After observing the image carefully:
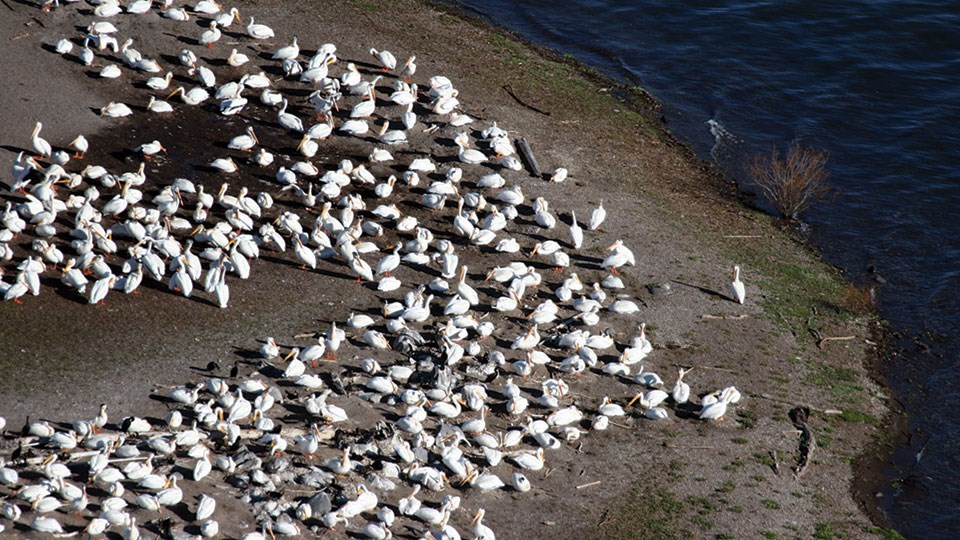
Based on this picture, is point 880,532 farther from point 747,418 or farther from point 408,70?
point 408,70

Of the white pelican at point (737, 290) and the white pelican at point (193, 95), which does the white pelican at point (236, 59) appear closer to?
the white pelican at point (193, 95)

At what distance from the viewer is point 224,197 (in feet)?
76.1

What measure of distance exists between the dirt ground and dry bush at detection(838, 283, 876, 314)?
203 mm

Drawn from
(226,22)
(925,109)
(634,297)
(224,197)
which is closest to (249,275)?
(224,197)

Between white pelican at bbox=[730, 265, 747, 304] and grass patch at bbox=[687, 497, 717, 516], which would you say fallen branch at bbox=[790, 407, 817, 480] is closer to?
grass patch at bbox=[687, 497, 717, 516]

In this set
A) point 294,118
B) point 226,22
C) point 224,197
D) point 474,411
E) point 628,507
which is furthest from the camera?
point 226,22

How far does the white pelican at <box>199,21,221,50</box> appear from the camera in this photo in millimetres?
28078

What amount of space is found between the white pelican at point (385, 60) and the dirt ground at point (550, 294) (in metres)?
0.31

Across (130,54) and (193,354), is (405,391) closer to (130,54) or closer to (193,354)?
(193,354)

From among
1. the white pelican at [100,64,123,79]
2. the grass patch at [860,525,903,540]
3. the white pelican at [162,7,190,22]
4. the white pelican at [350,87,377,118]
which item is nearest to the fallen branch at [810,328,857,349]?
the grass patch at [860,525,903,540]

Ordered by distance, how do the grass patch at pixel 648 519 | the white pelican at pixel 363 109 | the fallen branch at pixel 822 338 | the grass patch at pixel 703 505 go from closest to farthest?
the grass patch at pixel 648 519 → the grass patch at pixel 703 505 → the fallen branch at pixel 822 338 → the white pelican at pixel 363 109

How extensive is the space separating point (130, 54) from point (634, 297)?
1349cm

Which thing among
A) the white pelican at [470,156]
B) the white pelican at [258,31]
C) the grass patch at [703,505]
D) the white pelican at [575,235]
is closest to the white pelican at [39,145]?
the white pelican at [258,31]

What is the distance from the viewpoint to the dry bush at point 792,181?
26797mm
